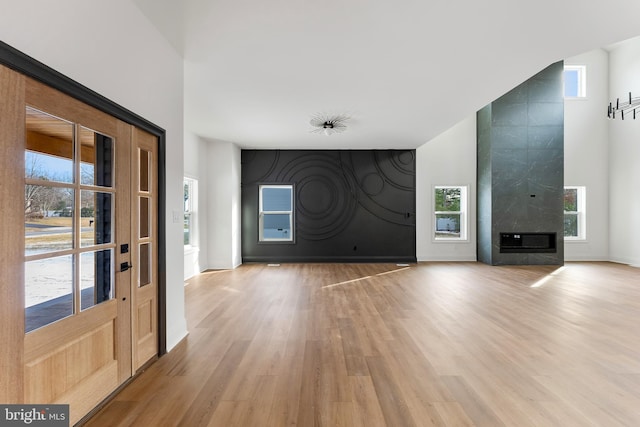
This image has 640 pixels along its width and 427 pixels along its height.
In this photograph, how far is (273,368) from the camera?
273 cm

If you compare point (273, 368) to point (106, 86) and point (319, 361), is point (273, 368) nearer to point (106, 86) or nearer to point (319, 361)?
point (319, 361)

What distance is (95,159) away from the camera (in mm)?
2158

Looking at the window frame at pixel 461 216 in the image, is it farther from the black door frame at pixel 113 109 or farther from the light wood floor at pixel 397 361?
the black door frame at pixel 113 109

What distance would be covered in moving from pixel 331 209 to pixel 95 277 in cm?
666

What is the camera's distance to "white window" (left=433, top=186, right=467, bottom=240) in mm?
8898

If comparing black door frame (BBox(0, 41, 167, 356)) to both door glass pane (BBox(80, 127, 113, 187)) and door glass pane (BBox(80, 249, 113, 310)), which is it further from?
door glass pane (BBox(80, 249, 113, 310))

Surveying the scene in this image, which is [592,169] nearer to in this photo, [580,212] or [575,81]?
[580,212]

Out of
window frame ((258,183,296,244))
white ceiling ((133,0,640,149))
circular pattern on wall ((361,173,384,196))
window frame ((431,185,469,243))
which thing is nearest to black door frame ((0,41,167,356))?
white ceiling ((133,0,640,149))

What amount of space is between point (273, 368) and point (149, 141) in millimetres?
2196

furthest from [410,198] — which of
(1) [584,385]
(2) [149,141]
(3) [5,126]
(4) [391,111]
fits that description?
(3) [5,126]

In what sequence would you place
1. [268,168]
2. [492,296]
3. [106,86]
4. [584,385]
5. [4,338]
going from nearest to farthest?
[4,338]
[106,86]
[584,385]
[492,296]
[268,168]

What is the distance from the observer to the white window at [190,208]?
7074 millimetres

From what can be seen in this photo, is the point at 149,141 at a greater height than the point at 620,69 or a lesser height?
lesser

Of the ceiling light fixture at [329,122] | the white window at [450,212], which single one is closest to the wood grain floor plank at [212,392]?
the ceiling light fixture at [329,122]
